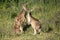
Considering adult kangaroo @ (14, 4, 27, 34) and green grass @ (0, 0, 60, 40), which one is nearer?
green grass @ (0, 0, 60, 40)

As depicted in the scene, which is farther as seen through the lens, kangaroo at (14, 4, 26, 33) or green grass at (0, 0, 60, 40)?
kangaroo at (14, 4, 26, 33)

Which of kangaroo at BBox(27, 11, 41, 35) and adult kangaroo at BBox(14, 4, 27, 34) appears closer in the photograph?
kangaroo at BBox(27, 11, 41, 35)

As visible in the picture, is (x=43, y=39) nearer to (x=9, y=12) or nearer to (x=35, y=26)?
(x=35, y=26)

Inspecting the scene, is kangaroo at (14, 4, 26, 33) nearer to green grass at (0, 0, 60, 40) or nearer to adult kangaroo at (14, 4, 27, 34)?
adult kangaroo at (14, 4, 27, 34)

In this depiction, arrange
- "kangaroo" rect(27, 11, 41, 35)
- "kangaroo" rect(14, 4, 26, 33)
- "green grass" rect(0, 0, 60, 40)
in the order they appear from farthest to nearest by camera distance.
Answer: "kangaroo" rect(14, 4, 26, 33) < "green grass" rect(0, 0, 60, 40) < "kangaroo" rect(27, 11, 41, 35)

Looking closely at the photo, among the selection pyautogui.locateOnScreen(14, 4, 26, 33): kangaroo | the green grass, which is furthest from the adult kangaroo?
the green grass

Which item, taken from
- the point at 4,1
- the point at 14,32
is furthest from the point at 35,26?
the point at 4,1

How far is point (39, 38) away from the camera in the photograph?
27.3ft

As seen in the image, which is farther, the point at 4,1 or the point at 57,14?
the point at 4,1

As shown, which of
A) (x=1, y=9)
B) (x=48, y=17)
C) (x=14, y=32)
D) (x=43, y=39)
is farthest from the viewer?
(x=1, y=9)

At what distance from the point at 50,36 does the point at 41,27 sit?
37 cm

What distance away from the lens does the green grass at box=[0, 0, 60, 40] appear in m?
8.48

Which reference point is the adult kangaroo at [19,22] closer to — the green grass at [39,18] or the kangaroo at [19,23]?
the kangaroo at [19,23]

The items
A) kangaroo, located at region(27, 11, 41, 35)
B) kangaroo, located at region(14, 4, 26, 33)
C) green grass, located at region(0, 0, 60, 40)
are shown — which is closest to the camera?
kangaroo, located at region(27, 11, 41, 35)
